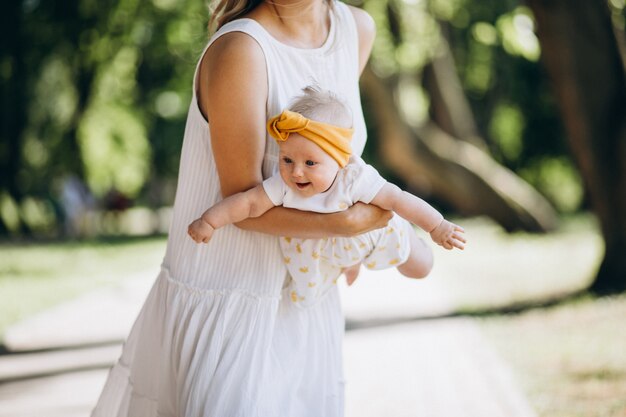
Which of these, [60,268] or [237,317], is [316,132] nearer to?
[237,317]

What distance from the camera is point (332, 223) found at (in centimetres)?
272

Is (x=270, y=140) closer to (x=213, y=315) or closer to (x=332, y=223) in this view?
(x=332, y=223)

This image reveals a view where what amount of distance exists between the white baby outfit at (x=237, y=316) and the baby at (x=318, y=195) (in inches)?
4.1

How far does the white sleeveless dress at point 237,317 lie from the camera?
2758mm

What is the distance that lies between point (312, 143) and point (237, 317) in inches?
23.7

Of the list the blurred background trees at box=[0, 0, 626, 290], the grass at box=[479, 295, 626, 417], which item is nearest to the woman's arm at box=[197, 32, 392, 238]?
the grass at box=[479, 295, 626, 417]

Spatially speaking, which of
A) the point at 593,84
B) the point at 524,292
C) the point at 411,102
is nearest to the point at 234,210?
the point at 593,84

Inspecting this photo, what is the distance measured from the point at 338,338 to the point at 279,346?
0.31m

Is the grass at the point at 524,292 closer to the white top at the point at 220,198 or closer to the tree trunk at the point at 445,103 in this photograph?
the tree trunk at the point at 445,103

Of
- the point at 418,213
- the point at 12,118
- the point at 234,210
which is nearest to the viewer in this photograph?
the point at 234,210

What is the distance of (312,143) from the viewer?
8.86 ft

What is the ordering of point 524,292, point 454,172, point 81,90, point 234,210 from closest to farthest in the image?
1. point 234,210
2. point 524,292
3. point 454,172
4. point 81,90

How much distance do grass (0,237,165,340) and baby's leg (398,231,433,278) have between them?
7239 mm

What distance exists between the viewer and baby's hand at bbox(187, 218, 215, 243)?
2705 millimetres
